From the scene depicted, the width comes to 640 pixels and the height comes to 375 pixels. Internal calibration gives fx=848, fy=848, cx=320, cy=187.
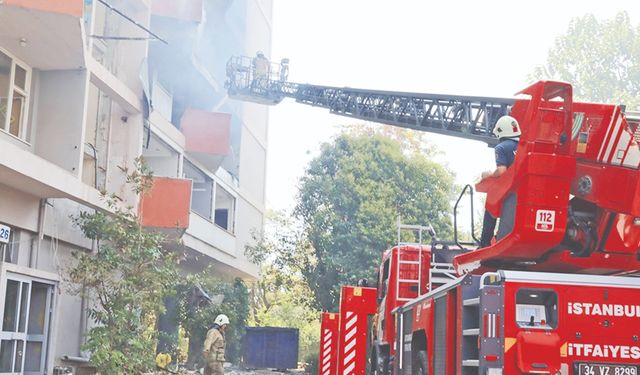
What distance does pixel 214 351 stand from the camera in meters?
14.2

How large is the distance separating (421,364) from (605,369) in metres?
2.53

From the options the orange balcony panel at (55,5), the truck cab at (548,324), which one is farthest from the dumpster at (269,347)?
the truck cab at (548,324)

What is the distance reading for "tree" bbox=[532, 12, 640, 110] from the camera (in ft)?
171

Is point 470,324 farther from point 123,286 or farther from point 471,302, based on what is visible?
point 123,286

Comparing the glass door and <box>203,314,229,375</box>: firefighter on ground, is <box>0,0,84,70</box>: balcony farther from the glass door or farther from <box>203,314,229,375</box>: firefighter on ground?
<box>203,314,229,375</box>: firefighter on ground

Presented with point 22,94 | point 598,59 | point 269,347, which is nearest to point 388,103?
point 22,94

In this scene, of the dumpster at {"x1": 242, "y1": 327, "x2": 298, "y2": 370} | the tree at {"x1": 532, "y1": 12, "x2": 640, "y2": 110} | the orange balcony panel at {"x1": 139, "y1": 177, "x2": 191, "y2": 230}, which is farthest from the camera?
the tree at {"x1": 532, "y1": 12, "x2": 640, "y2": 110}

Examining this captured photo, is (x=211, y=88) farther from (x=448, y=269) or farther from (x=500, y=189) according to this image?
(x=500, y=189)

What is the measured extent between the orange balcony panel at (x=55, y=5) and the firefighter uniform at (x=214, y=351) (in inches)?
220

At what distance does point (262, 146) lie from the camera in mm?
35781

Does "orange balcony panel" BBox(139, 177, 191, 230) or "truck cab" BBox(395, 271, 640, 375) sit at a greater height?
"orange balcony panel" BBox(139, 177, 191, 230)

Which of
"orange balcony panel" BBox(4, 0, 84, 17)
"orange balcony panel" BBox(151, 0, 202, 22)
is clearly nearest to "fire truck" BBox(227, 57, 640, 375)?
"orange balcony panel" BBox(4, 0, 84, 17)

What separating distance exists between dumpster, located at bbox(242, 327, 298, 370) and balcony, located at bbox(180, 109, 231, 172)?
6472 mm

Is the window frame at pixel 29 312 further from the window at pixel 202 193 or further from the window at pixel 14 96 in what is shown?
the window at pixel 202 193
